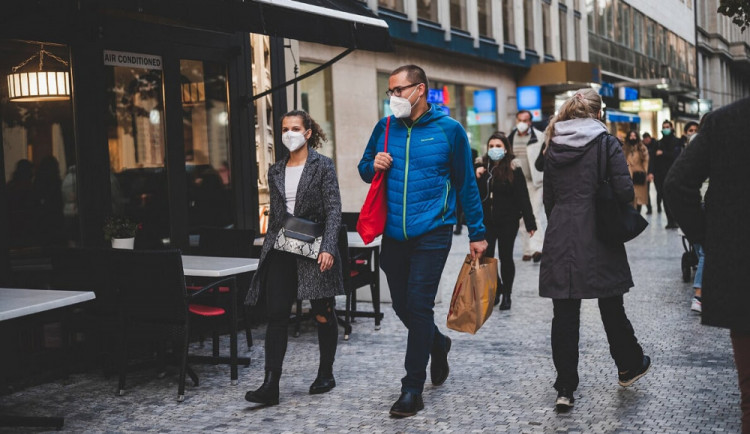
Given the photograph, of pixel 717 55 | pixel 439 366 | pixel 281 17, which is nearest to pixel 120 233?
pixel 281 17

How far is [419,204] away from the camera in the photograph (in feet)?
18.3

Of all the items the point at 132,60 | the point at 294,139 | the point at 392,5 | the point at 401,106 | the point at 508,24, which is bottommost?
the point at 294,139

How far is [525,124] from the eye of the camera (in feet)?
40.5

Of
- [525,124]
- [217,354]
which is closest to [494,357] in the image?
[217,354]

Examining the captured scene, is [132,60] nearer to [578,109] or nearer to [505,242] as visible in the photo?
[505,242]

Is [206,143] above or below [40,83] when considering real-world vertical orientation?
below

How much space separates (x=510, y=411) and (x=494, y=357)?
1580 mm

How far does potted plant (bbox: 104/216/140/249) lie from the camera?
25.2 feet

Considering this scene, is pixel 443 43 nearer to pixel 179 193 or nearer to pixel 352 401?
pixel 179 193

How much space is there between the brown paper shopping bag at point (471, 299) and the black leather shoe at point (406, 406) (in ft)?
1.67

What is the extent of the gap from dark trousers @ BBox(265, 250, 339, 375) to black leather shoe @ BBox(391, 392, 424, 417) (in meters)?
0.82

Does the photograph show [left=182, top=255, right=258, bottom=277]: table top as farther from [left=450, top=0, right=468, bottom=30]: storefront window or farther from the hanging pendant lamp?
[left=450, top=0, right=468, bottom=30]: storefront window

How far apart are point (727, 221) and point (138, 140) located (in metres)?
6.52

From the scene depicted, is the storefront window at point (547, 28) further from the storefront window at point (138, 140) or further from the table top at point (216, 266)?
the table top at point (216, 266)
